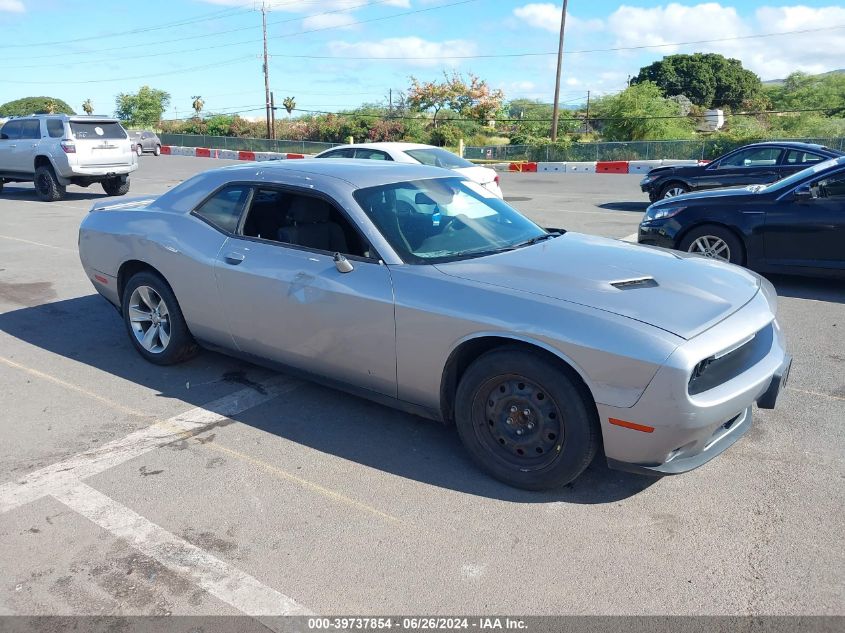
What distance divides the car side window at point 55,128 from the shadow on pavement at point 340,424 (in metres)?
11.2

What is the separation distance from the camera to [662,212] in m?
8.15

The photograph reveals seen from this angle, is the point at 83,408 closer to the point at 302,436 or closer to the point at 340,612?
the point at 302,436

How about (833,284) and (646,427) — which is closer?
(646,427)

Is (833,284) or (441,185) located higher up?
(441,185)

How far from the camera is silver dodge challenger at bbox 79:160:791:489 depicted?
3.25 m

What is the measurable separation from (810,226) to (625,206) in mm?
8382

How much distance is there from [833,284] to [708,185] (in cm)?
544

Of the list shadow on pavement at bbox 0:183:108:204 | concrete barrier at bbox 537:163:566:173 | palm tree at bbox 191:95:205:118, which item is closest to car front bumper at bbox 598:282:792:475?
shadow on pavement at bbox 0:183:108:204

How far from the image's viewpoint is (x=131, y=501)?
3.57m

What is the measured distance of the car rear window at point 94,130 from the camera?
52.6 feet

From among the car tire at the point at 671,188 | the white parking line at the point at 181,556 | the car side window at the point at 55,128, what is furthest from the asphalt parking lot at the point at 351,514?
the car side window at the point at 55,128

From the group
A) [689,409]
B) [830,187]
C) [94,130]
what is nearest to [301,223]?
[689,409]

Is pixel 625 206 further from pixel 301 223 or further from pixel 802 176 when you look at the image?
pixel 301 223

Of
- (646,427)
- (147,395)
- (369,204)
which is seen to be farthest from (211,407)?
(646,427)
